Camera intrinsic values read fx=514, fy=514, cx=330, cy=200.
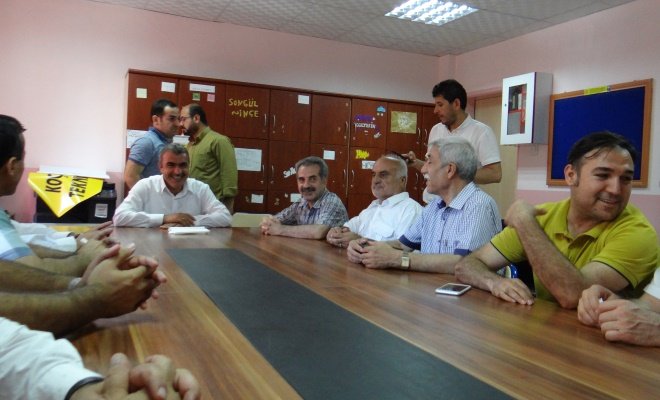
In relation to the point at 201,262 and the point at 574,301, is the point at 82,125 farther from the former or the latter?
the point at 574,301

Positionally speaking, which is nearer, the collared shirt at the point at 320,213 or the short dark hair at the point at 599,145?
the short dark hair at the point at 599,145

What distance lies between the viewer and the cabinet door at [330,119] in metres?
5.94

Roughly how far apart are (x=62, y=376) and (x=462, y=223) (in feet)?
5.98

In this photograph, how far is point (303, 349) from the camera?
3.43 feet

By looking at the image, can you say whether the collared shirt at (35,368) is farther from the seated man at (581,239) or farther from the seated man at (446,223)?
the seated man at (446,223)

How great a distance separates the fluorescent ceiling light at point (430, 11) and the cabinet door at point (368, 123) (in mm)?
1107

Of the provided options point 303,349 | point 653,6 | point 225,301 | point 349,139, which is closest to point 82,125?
point 349,139

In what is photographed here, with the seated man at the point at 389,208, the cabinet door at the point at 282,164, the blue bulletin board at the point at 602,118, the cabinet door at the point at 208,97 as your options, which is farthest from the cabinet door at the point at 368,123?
the seated man at the point at 389,208

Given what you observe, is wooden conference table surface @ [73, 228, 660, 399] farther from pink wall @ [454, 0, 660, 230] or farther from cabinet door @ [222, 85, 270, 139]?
cabinet door @ [222, 85, 270, 139]

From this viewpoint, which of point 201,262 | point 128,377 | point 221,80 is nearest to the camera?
point 128,377

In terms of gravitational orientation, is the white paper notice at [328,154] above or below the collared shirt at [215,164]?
above

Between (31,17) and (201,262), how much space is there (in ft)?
14.3

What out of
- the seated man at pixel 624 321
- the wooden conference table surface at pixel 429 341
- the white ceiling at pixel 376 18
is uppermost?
the white ceiling at pixel 376 18

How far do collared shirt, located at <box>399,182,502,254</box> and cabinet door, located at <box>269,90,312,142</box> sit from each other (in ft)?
11.5
